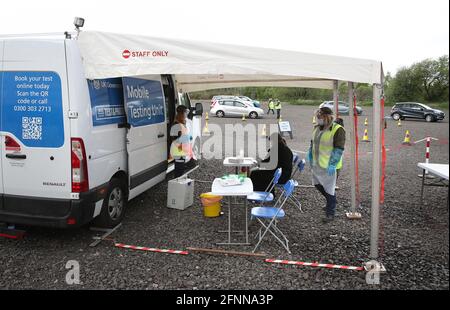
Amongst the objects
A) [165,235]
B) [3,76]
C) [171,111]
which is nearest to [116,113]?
[3,76]

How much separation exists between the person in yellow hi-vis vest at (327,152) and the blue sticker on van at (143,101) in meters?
2.45

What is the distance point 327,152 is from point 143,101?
2.72m

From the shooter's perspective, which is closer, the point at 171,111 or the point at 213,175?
the point at 171,111

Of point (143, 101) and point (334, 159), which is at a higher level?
point (143, 101)

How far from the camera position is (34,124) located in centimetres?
378

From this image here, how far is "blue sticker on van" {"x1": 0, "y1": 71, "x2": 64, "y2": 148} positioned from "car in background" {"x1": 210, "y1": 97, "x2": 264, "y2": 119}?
71.7 feet

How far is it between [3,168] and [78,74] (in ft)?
4.56

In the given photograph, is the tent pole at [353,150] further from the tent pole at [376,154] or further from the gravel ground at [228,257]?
the tent pole at [376,154]

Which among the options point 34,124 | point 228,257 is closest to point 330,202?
point 228,257

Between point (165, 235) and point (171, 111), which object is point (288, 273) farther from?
point (171, 111)

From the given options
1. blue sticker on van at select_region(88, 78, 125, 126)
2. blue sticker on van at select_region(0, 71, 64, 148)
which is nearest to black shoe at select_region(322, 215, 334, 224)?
blue sticker on van at select_region(88, 78, 125, 126)

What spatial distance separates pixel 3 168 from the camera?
3947mm

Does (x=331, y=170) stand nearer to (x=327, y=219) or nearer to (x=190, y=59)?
(x=327, y=219)

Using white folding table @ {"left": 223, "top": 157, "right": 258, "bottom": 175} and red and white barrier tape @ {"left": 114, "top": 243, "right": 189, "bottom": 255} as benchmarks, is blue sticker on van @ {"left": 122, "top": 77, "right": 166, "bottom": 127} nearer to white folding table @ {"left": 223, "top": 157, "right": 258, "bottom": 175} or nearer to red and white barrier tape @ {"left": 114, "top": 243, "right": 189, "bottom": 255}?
white folding table @ {"left": 223, "top": 157, "right": 258, "bottom": 175}
